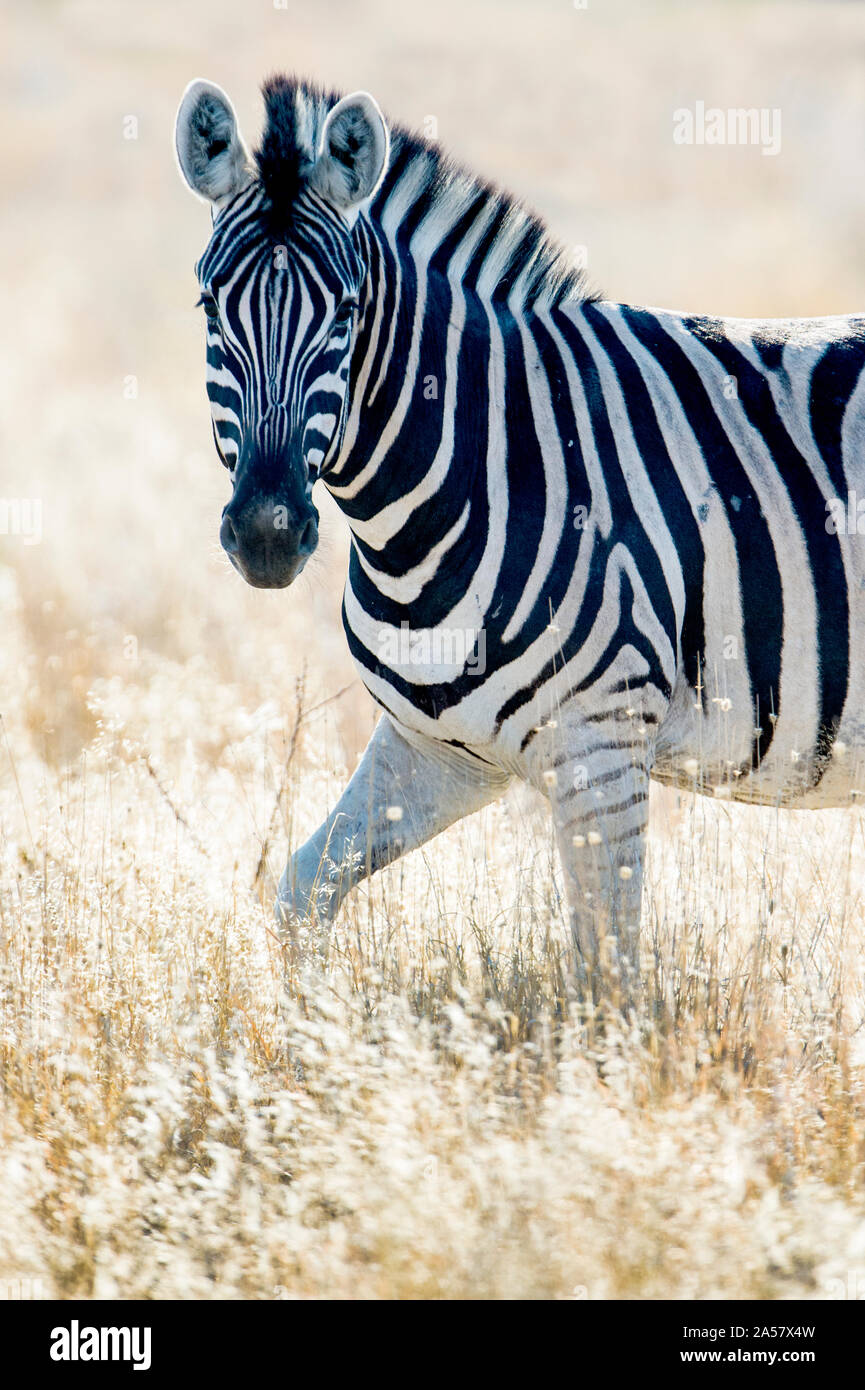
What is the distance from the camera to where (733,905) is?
4863 mm

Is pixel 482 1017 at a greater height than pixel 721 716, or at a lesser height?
lesser

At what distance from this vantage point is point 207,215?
26938mm

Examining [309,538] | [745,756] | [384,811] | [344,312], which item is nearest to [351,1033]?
[384,811]

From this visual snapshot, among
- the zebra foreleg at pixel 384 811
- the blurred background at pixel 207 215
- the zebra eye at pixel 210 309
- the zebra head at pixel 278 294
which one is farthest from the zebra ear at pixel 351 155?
the zebra foreleg at pixel 384 811

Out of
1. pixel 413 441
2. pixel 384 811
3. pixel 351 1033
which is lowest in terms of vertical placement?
pixel 351 1033

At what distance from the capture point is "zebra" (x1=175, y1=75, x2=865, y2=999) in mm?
4168

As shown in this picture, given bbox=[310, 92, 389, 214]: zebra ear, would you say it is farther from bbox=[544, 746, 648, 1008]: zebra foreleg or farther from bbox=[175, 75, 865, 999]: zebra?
bbox=[544, 746, 648, 1008]: zebra foreleg

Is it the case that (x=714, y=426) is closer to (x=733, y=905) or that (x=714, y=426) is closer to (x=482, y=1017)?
(x=733, y=905)

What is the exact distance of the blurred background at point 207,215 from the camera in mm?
10625

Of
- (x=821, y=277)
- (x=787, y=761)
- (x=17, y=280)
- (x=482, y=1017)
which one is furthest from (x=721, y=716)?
(x=17, y=280)

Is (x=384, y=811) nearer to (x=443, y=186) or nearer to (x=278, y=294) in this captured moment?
(x=278, y=294)

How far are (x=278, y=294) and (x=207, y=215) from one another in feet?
80.7

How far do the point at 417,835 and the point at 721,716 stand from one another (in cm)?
114

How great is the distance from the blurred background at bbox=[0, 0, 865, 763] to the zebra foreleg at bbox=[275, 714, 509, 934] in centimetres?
86
